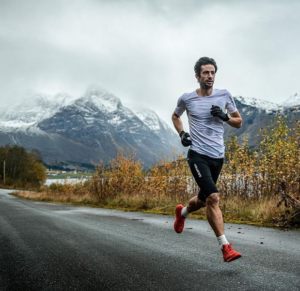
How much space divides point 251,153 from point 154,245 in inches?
273

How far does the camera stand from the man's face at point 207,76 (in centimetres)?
457

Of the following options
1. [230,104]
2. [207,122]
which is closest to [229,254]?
[207,122]

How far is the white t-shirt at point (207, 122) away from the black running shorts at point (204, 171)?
0.23ft

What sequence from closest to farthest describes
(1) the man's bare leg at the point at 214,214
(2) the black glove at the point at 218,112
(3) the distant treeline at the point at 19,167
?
(1) the man's bare leg at the point at 214,214
(2) the black glove at the point at 218,112
(3) the distant treeline at the point at 19,167

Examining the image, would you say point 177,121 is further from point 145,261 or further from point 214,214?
point 145,261

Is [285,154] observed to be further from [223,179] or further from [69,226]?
[69,226]

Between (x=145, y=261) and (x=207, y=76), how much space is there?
255cm

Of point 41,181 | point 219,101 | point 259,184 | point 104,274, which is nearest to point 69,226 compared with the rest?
point 104,274

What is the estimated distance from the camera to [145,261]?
426 centimetres

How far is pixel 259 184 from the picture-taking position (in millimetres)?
10766

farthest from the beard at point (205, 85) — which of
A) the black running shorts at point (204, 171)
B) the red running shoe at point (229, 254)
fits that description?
the red running shoe at point (229, 254)

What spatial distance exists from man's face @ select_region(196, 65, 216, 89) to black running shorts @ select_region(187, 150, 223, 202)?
930 mm

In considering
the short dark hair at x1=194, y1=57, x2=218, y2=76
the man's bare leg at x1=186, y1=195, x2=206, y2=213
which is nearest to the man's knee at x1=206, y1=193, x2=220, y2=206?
the man's bare leg at x1=186, y1=195, x2=206, y2=213

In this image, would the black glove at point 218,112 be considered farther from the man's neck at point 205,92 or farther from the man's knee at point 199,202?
the man's knee at point 199,202
